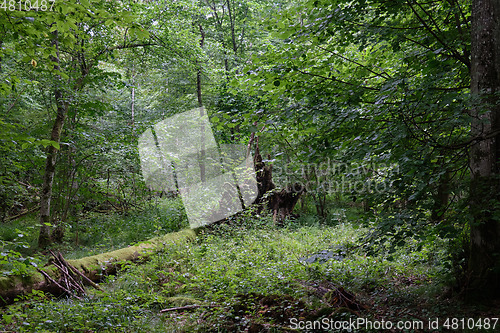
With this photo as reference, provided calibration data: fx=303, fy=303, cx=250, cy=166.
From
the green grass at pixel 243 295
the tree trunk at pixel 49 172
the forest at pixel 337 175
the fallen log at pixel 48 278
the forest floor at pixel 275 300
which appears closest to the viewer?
the forest at pixel 337 175

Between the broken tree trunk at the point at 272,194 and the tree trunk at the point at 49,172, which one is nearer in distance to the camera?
the tree trunk at the point at 49,172

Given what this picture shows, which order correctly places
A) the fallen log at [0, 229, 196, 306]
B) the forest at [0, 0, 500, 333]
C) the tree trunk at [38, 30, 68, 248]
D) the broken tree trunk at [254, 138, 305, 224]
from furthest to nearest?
the broken tree trunk at [254, 138, 305, 224] < the tree trunk at [38, 30, 68, 248] < the fallen log at [0, 229, 196, 306] < the forest at [0, 0, 500, 333]

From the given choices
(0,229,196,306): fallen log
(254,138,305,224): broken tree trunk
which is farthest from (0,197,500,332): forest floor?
(254,138,305,224): broken tree trunk

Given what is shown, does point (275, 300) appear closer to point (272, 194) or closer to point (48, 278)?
point (48, 278)

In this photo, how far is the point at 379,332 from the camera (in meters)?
3.44

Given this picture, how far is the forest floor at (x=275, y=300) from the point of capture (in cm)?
364

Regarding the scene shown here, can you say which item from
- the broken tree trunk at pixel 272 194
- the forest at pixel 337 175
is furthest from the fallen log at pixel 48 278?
the broken tree trunk at pixel 272 194

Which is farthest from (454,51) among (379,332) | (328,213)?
(328,213)

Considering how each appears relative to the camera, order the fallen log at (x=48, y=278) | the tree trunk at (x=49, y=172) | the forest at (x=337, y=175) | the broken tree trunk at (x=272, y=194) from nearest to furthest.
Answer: the forest at (x=337, y=175) < the fallen log at (x=48, y=278) < the tree trunk at (x=49, y=172) < the broken tree trunk at (x=272, y=194)

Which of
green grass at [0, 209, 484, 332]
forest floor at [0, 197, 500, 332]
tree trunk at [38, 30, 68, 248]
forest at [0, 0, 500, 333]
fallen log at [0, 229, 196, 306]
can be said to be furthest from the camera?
tree trunk at [38, 30, 68, 248]

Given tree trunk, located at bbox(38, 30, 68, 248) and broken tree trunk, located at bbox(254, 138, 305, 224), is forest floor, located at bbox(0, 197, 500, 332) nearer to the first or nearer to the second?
tree trunk, located at bbox(38, 30, 68, 248)

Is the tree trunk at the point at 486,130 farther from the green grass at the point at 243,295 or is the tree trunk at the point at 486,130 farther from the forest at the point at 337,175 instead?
the green grass at the point at 243,295

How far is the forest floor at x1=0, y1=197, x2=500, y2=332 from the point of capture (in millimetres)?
3641

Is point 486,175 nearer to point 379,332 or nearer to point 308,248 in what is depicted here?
point 379,332
